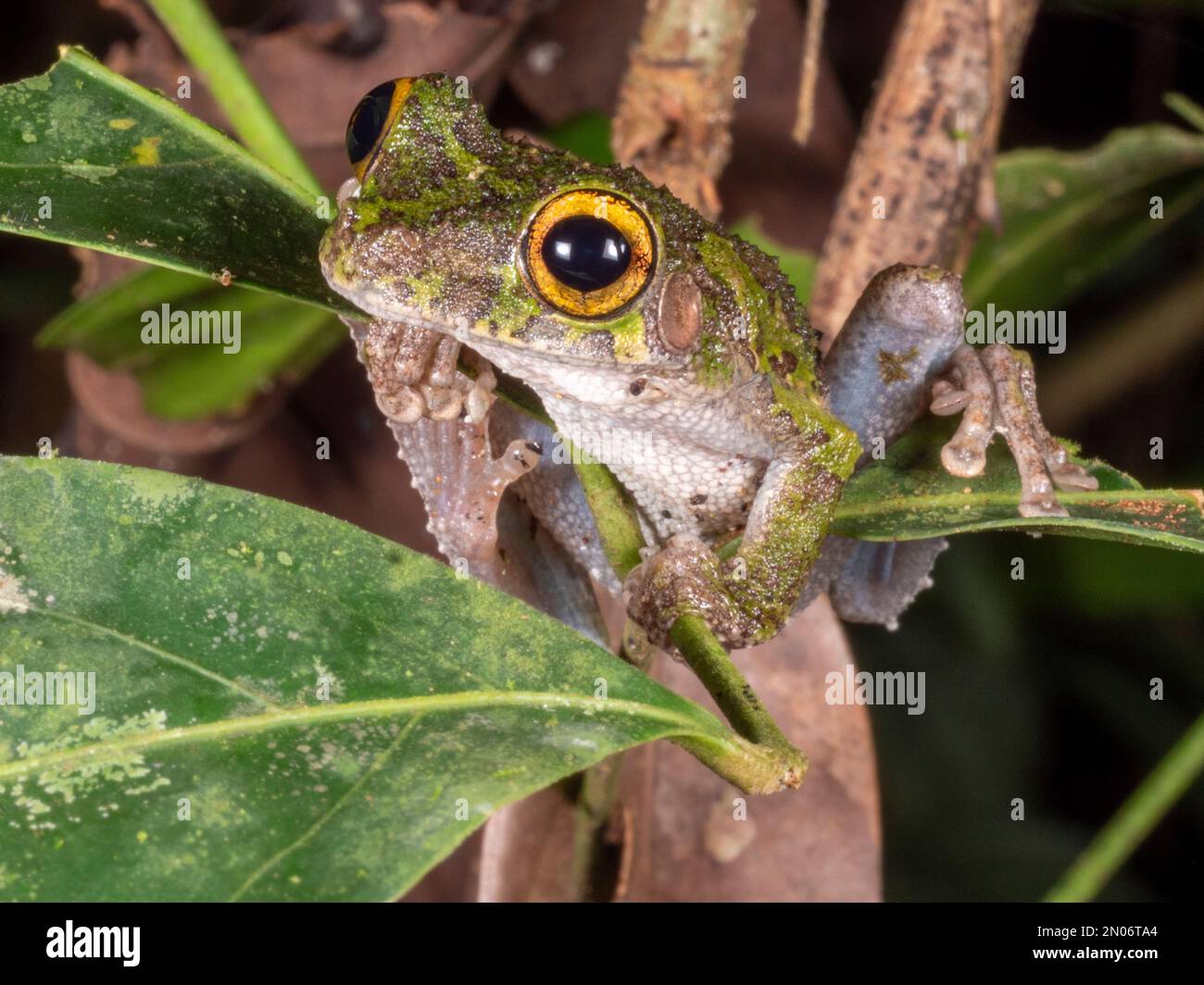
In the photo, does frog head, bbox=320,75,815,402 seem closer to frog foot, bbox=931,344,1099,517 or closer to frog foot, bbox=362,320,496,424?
frog foot, bbox=362,320,496,424

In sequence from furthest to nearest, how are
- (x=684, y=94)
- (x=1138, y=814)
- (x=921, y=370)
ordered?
(x=684, y=94) → (x=1138, y=814) → (x=921, y=370)

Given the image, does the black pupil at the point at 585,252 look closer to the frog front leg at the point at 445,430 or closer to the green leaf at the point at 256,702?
the frog front leg at the point at 445,430

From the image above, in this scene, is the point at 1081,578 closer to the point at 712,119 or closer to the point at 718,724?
the point at 712,119

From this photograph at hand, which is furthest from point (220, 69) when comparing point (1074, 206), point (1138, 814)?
point (1138, 814)
